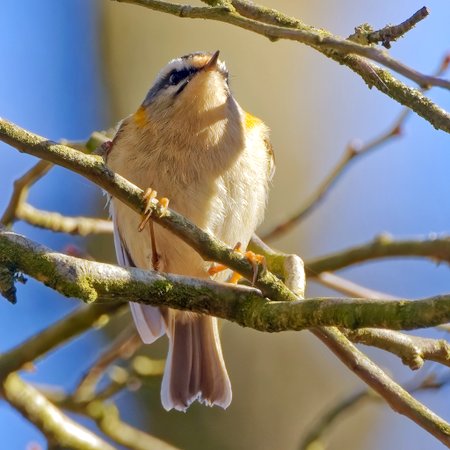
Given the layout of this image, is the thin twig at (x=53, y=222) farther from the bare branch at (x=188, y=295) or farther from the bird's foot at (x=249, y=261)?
the bare branch at (x=188, y=295)

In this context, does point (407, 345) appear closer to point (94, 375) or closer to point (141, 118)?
point (94, 375)

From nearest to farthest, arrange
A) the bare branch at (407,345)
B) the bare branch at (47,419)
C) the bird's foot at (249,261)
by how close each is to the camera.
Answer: the bird's foot at (249,261) < the bare branch at (407,345) < the bare branch at (47,419)

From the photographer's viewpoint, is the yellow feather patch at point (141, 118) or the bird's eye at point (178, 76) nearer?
the yellow feather patch at point (141, 118)

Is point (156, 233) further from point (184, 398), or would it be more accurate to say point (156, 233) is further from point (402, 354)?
point (402, 354)

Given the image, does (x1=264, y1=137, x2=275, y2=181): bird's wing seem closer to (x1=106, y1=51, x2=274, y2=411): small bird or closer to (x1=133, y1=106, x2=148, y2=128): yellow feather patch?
(x1=106, y1=51, x2=274, y2=411): small bird

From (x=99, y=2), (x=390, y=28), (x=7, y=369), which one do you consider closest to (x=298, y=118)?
(x=99, y=2)

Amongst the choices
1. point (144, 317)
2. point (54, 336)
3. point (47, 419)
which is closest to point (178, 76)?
point (144, 317)

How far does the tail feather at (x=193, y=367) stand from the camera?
312cm

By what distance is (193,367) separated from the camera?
10.9ft

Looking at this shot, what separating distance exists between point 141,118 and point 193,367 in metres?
1.00

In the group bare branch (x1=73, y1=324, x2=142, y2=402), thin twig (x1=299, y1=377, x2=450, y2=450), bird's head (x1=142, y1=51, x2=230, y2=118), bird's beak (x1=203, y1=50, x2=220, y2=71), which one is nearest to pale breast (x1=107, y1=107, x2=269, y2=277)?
bird's head (x1=142, y1=51, x2=230, y2=118)

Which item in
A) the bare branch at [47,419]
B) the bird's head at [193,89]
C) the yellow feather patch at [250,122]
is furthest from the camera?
the yellow feather patch at [250,122]

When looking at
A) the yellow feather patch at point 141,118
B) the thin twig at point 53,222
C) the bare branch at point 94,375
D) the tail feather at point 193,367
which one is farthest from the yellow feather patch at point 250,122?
the bare branch at point 94,375

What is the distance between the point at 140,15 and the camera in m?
4.97
